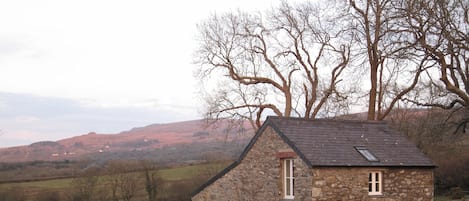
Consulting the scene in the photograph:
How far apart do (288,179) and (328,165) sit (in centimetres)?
179

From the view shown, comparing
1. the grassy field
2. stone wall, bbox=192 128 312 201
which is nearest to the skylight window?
stone wall, bbox=192 128 312 201

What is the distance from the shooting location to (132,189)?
45.5 meters

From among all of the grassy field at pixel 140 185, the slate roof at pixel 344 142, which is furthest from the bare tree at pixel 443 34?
the grassy field at pixel 140 185

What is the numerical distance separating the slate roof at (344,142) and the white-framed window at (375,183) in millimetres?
456

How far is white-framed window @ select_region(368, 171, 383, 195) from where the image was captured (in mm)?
22594

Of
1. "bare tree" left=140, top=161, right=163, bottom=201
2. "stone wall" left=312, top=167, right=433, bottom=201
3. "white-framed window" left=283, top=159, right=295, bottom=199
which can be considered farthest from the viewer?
"bare tree" left=140, top=161, right=163, bottom=201

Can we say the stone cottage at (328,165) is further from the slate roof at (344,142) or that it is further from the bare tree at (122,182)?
the bare tree at (122,182)

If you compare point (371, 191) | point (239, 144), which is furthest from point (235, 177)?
point (239, 144)

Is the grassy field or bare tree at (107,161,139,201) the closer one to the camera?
the grassy field

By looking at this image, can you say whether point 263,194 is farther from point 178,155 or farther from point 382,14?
point 178,155

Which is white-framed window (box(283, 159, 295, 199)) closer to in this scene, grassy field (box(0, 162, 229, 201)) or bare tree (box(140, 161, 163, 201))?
grassy field (box(0, 162, 229, 201))

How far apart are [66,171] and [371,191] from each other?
32413 mm

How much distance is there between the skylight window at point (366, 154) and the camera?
2264cm

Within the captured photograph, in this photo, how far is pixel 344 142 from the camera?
2336cm
